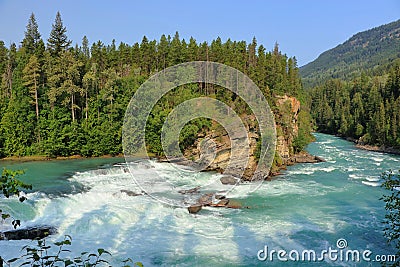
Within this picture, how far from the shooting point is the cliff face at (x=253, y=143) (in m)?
28.6

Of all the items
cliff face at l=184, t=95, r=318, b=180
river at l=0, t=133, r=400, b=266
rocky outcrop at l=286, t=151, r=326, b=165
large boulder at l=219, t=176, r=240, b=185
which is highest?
cliff face at l=184, t=95, r=318, b=180

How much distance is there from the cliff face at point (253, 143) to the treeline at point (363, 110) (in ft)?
61.2

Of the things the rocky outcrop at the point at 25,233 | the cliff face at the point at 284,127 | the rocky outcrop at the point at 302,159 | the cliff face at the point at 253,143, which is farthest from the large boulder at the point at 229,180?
the rocky outcrop at the point at 25,233

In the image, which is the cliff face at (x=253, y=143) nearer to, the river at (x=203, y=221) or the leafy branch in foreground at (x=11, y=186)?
the river at (x=203, y=221)

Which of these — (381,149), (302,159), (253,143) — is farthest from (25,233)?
(381,149)

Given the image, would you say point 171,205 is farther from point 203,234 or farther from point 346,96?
point 346,96

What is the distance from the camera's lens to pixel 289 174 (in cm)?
2762

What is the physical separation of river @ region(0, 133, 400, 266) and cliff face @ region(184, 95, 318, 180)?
15.9ft

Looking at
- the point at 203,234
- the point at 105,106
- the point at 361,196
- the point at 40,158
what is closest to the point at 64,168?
the point at 40,158

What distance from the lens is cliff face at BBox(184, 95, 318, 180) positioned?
93.8 ft

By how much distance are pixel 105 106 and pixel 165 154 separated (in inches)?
298

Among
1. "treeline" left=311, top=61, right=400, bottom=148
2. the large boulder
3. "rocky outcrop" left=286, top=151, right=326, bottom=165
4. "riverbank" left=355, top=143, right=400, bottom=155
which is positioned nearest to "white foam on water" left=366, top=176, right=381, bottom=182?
"rocky outcrop" left=286, top=151, right=326, bottom=165

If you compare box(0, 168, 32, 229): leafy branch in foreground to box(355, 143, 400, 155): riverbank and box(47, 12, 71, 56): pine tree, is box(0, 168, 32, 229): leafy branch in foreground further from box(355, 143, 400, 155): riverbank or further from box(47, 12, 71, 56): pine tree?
box(355, 143, 400, 155): riverbank

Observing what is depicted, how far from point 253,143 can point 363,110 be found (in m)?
41.4
